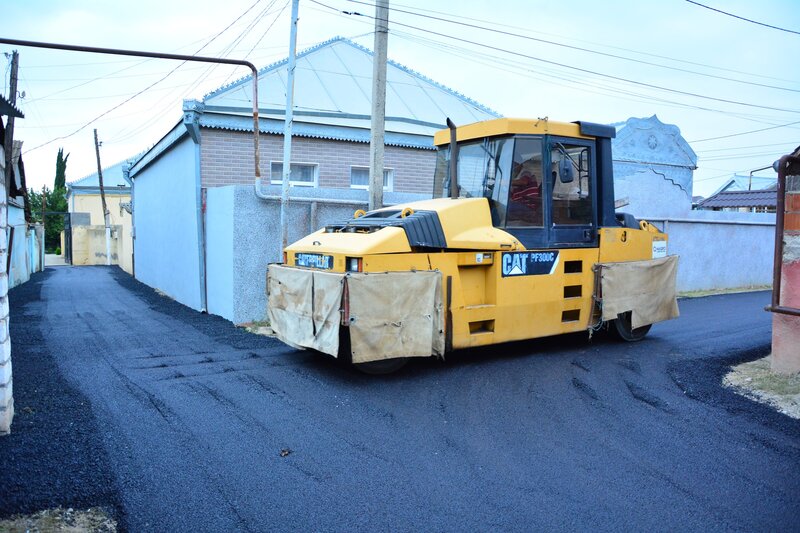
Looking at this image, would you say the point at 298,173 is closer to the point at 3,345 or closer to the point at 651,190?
the point at 3,345

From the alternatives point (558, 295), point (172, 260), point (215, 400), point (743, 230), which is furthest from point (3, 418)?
point (743, 230)

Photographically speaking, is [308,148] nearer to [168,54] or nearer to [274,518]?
[168,54]

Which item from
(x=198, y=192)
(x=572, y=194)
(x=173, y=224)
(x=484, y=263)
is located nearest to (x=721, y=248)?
(x=572, y=194)

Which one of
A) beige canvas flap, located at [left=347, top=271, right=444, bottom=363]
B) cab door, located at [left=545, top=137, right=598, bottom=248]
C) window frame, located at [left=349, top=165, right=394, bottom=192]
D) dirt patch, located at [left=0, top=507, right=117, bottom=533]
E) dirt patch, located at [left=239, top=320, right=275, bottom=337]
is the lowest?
dirt patch, located at [left=0, top=507, right=117, bottom=533]

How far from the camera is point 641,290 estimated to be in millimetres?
9117

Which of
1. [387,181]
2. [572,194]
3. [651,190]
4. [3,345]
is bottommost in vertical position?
[3,345]

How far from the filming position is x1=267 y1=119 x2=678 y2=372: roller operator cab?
6.86 metres

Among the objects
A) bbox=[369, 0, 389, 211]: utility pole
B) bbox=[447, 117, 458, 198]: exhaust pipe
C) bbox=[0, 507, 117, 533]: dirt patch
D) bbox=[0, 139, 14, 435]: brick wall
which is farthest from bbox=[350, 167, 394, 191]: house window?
bbox=[0, 507, 117, 533]: dirt patch

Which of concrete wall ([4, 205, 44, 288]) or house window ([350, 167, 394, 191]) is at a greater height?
house window ([350, 167, 394, 191])

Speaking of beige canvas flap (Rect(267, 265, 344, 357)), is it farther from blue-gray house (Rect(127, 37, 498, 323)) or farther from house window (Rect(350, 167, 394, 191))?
house window (Rect(350, 167, 394, 191))

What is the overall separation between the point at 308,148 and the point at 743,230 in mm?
12443

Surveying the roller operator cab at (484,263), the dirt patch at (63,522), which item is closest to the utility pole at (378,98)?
the roller operator cab at (484,263)

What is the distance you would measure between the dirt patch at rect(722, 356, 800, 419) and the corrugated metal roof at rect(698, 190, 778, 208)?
2525cm

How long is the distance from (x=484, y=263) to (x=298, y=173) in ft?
25.1
